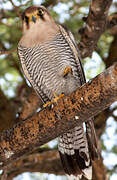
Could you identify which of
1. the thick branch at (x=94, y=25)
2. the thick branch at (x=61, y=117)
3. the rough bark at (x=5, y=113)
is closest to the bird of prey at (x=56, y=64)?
the thick branch at (x=94, y=25)

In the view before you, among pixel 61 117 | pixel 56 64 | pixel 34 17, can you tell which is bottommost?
pixel 61 117

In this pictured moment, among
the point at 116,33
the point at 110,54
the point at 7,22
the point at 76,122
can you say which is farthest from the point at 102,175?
the point at 7,22

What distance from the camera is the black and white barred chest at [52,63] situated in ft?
14.7

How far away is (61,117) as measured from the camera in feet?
11.6

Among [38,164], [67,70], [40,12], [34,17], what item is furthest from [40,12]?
[38,164]

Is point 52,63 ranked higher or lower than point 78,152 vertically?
higher

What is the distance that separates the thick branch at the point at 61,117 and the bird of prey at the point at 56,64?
0.69 meters

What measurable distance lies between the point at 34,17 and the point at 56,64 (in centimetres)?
78

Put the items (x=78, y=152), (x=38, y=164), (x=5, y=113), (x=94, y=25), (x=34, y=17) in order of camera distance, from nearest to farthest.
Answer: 1. (x=78, y=152)
2. (x=34, y=17)
3. (x=94, y=25)
4. (x=38, y=164)
5. (x=5, y=113)

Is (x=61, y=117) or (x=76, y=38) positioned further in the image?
(x=76, y=38)

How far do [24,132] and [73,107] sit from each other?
2.36 ft

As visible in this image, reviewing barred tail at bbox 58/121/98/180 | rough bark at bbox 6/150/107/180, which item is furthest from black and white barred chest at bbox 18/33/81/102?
rough bark at bbox 6/150/107/180

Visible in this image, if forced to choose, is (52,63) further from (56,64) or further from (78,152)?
(78,152)

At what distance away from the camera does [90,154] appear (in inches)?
167
